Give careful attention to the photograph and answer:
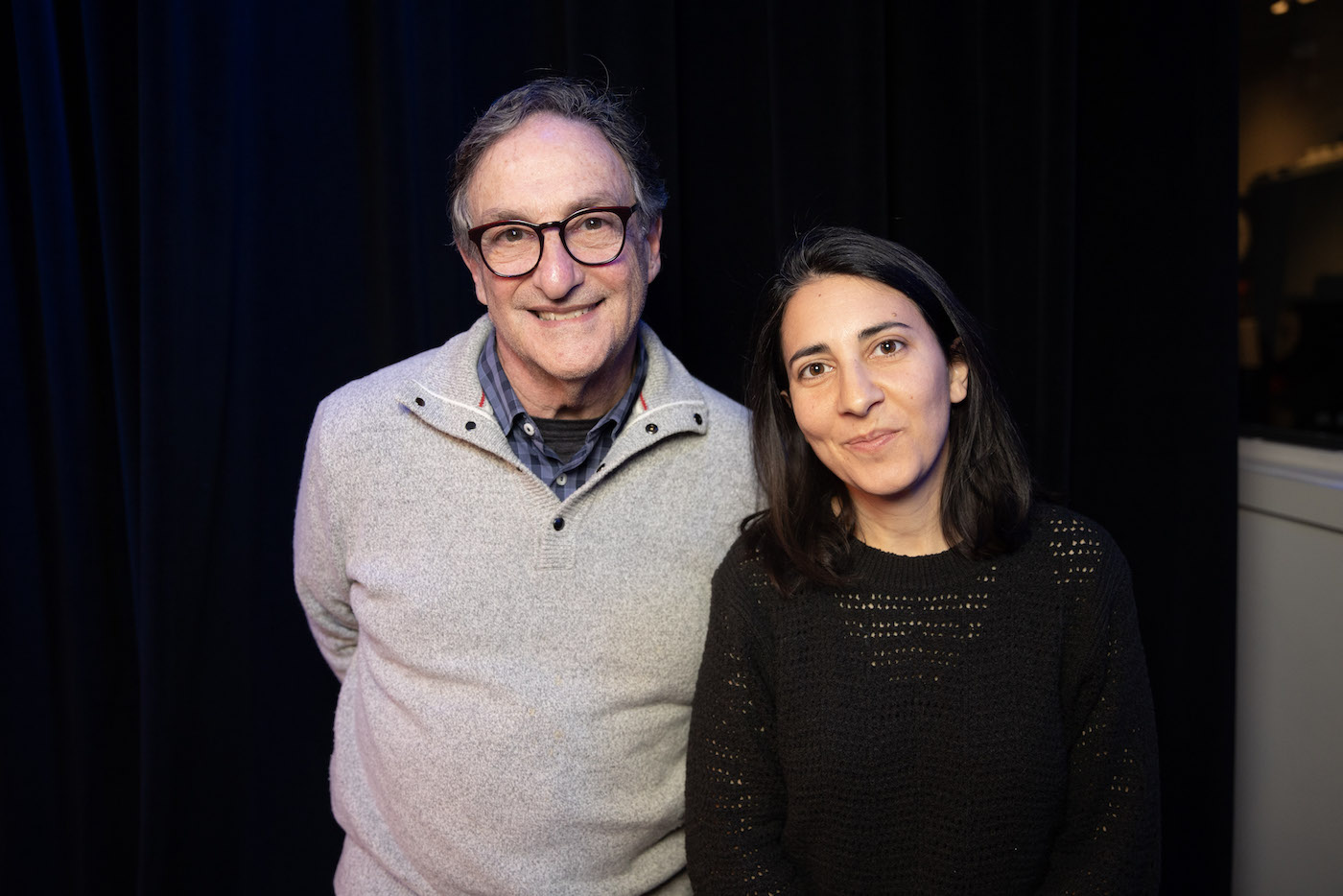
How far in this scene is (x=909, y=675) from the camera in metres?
1.19

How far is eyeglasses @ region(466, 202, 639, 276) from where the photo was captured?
136 cm

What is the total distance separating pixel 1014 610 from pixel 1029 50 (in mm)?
1182

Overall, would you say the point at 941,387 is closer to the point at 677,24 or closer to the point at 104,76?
the point at 677,24

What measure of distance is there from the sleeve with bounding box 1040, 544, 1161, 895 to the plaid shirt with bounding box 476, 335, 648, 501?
0.73m

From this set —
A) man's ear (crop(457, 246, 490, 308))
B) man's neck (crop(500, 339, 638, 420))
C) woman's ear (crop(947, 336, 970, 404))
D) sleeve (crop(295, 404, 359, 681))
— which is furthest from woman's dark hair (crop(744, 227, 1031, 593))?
sleeve (crop(295, 404, 359, 681))

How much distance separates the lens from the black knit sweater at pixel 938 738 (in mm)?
1157

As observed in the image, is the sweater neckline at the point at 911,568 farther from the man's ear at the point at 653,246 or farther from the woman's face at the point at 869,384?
the man's ear at the point at 653,246

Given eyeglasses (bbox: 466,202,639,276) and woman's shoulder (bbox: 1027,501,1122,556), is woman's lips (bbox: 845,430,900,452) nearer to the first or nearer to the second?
woman's shoulder (bbox: 1027,501,1122,556)

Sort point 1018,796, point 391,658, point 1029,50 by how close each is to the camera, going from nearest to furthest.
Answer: point 1018,796 < point 391,658 < point 1029,50

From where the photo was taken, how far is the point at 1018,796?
3.78 ft

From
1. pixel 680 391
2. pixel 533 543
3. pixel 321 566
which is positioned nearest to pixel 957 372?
pixel 680 391

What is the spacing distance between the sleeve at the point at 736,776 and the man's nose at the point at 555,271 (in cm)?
52

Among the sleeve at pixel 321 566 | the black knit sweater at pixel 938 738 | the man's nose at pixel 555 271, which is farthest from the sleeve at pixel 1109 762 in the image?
the sleeve at pixel 321 566

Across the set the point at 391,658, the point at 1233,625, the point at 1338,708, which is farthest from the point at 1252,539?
the point at 391,658
